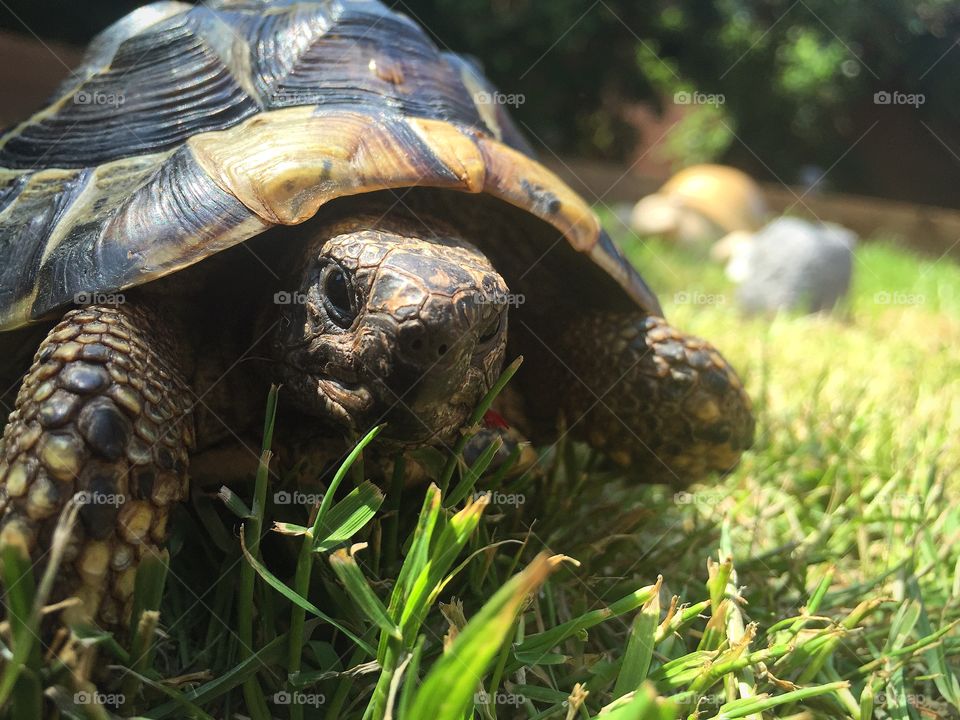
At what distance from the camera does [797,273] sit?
213 inches

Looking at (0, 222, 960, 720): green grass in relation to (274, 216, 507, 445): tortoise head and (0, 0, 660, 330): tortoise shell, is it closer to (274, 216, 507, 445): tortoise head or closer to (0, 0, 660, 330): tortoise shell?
(274, 216, 507, 445): tortoise head

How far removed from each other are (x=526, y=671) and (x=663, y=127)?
1525cm

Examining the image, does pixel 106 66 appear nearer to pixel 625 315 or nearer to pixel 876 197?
pixel 625 315

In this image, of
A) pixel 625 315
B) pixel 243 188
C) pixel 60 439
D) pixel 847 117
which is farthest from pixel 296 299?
pixel 847 117

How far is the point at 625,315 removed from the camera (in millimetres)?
2104

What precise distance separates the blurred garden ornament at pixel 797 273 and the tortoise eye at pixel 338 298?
4.53m

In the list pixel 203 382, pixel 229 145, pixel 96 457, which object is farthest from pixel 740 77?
pixel 96 457

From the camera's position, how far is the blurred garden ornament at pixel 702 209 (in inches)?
328

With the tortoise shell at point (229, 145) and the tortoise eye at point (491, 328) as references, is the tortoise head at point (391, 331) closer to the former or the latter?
the tortoise eye at point (491, 328)

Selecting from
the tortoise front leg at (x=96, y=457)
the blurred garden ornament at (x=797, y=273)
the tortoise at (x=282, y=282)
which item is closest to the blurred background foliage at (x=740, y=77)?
the blurred garden ornament at (x=797, y=273)

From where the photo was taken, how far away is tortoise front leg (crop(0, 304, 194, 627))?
1.14m

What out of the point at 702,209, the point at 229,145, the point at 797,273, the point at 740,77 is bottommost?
the point at 702,209

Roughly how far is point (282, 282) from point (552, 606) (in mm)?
851

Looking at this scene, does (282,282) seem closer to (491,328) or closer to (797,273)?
(491,328)
